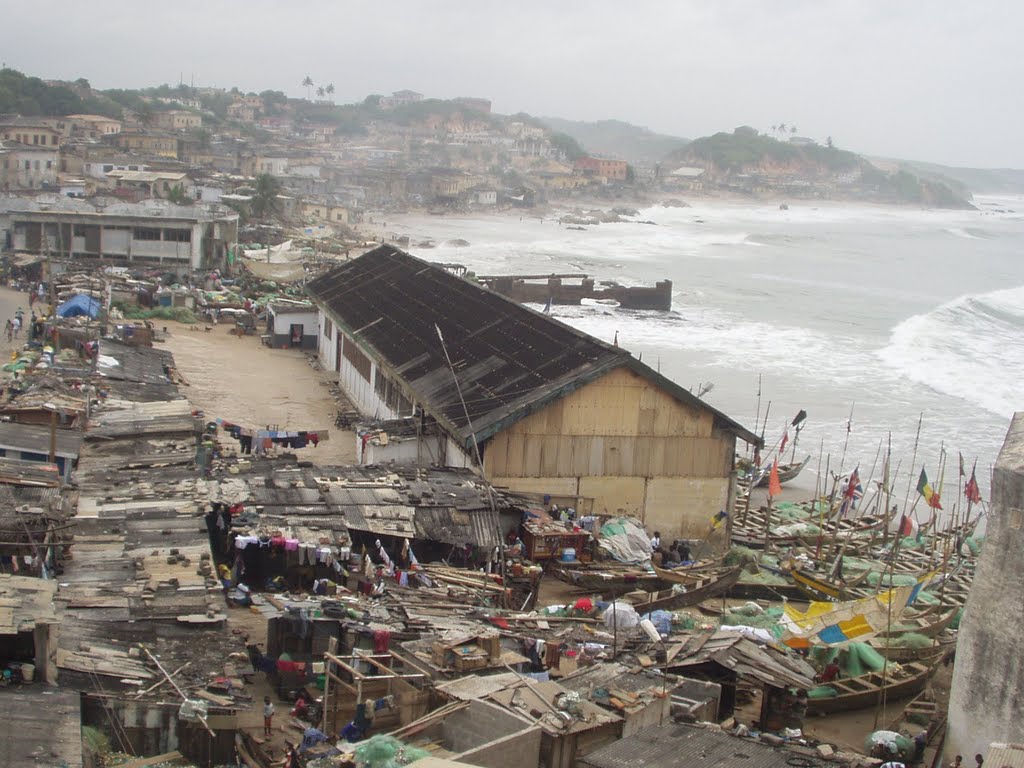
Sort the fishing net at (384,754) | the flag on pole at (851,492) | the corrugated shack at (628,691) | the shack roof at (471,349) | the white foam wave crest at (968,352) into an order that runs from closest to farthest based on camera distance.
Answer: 1. the fishing net at (384,754)
2. the corrugated shack at (628,691)
3. the shack roof at (471,349)
4. the flag on pole at (851,492)
5. the white foam wave crest at (968,352)

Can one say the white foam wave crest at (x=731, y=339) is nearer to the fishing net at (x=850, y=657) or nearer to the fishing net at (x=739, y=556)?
the fishing net at (x=739, y=556)

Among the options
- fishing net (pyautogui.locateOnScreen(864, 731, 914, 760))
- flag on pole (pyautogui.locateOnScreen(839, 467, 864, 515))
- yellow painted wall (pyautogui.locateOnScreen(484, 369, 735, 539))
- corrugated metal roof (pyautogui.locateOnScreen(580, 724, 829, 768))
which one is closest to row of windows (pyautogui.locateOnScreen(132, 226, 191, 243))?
yellow painted wall (pyautogui.locateOnScreen(484, 369, 735, 539))

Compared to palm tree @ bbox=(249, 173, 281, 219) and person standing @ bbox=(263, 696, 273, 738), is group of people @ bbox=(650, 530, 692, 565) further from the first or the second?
palm tree @ bbox=(249, 173, 281, 219)

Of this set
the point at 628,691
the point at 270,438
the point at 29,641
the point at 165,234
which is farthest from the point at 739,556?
the point at 165,234

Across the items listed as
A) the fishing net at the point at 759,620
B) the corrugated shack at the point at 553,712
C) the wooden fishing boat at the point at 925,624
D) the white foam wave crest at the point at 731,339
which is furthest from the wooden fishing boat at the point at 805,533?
the white foam wave crest at the point at 731,339

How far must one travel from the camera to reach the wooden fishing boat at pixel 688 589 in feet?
Result: 57.8

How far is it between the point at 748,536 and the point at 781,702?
34.0 ft

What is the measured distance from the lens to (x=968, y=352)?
49.2 metres

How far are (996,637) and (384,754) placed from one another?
21.2 ft

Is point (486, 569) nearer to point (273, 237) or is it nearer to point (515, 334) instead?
point (515, 334)

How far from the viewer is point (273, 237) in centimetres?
6312

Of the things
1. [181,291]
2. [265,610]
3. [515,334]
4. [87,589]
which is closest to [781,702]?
[265,610]

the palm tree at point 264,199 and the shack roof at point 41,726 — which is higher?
the palm tree at point 264,199

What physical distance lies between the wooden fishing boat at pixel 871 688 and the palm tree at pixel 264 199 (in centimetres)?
5955
